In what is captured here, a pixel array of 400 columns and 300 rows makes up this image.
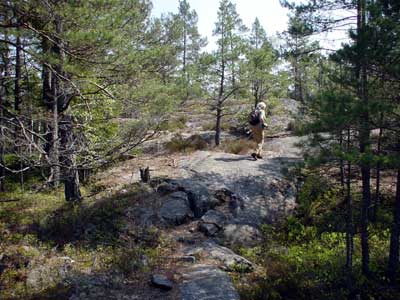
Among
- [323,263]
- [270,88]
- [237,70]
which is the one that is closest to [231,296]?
[323,263]

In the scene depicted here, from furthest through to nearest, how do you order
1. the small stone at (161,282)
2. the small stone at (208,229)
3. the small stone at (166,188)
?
the small stone at (166,188), the small stone at (208,229), the small stone at (161,282)

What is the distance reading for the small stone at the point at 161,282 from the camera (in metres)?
7.07

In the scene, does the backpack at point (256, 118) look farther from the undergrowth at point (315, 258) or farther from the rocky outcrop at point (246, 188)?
the undergrowth at point (315, 258)

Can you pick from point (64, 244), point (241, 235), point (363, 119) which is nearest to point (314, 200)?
point (241, 235)

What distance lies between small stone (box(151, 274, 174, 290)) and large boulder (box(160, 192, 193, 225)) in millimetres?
2715

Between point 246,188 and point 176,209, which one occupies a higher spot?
point 246,188

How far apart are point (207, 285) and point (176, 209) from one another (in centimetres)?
362

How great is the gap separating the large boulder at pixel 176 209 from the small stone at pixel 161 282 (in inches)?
107

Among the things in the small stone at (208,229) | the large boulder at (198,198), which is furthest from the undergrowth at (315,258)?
the large boulder at (198,198)

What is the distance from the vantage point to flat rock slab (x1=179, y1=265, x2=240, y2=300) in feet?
22.0

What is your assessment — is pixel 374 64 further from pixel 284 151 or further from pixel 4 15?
pixel 284 151

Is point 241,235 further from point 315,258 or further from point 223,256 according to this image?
point 315,258

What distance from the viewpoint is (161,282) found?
7.14 meters

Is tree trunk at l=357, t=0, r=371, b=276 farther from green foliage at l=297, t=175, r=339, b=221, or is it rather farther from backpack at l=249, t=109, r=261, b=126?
backpack at l=249, t=109, r=261, b=126
